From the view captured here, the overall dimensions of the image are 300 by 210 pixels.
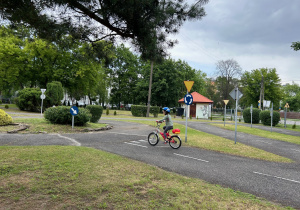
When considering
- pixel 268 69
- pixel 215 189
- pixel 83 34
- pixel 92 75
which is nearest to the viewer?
pixel 215 189

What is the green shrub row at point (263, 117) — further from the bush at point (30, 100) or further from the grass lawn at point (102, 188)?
the bush at point (30, 100)

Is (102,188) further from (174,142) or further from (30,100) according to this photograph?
(30,100)

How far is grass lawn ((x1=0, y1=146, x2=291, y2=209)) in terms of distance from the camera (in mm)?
3162

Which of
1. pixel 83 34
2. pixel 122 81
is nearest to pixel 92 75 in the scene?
pixel 122 81

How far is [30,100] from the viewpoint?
2733 centimetres

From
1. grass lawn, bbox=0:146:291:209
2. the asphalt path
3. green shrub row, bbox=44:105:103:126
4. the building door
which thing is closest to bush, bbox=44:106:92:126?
green shrub row, bbox=44:105:103:126

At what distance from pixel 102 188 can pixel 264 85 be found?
56.1 m

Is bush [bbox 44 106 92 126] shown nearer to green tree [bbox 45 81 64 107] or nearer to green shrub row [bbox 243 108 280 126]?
green tree [bbox 45 81 64 107]

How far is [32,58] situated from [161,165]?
33.3m

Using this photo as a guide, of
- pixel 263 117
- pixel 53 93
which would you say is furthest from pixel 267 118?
pixel 53 93

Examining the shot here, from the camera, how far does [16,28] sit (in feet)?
16.8

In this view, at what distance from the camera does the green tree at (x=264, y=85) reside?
165 ft

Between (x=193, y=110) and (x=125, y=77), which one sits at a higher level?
(x=125, y=77)

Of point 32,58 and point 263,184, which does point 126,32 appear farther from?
point 32,58
